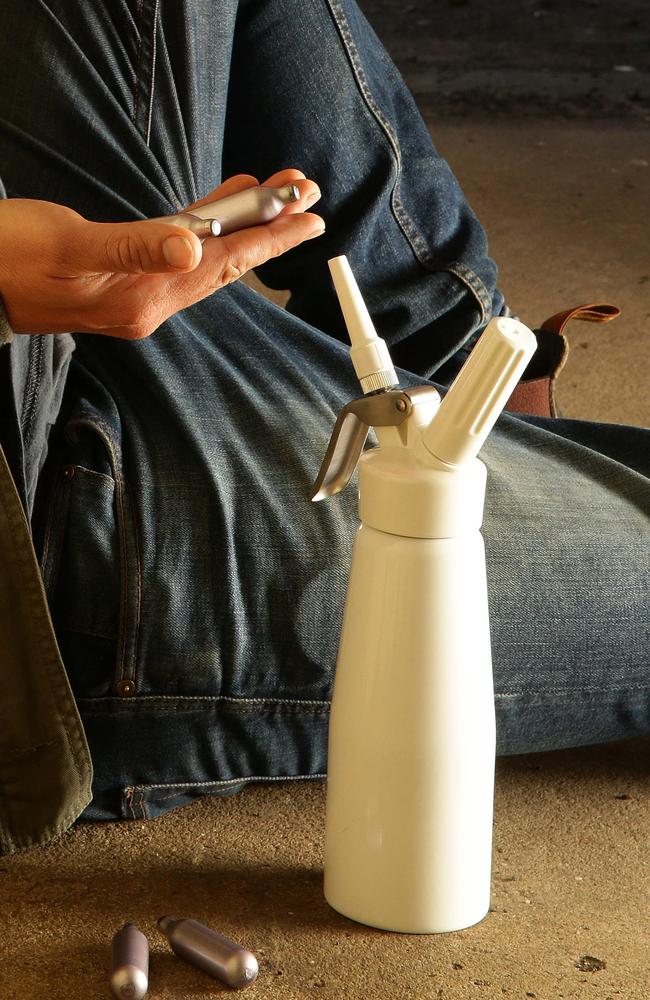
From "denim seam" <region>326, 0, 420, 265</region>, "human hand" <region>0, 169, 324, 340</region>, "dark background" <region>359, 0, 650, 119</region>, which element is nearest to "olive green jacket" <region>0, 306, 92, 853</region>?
"human hand" <region>0, 169, 324, 340</region>

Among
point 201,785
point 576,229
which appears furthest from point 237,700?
point 576,229

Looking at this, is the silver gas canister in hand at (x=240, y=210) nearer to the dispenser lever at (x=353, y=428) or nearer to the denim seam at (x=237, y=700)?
the dispenser lever at (x=353, y=428)

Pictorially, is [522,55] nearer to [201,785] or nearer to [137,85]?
[137,85]

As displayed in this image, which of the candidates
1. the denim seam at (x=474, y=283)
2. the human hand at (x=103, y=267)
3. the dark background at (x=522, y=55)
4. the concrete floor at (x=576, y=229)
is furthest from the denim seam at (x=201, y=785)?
the dark background at (x=522, y=55)

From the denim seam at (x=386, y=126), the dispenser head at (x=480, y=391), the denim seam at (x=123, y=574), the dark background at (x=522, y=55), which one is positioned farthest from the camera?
the dark background at (x=522, y=55)

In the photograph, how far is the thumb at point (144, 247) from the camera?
1.69 feet

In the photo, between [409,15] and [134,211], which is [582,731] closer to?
[134,211]

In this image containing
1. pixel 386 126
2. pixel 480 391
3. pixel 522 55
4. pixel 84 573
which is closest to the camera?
pixel 480 391

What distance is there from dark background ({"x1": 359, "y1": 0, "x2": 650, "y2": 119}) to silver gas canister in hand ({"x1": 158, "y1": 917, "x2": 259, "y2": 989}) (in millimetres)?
2334

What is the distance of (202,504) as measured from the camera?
2.13 feet

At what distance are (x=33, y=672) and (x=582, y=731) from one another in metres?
0.32

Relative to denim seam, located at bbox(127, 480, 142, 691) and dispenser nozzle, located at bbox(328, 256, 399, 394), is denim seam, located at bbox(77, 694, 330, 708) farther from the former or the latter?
dispenser nozzle, located at bbox(328, 256, 399, 394)

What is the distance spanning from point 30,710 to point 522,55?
9.42ft

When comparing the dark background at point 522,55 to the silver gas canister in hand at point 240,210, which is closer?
the silver gas canister in hand at point 240,210
